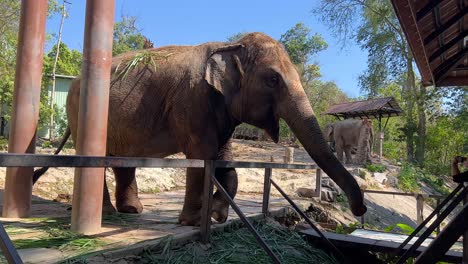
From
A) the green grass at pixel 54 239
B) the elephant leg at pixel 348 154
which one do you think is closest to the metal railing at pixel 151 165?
the green grass at pixel 54 239

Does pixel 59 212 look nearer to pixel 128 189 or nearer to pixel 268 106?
pixel 128 189

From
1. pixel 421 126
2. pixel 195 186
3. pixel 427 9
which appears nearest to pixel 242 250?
pixel 195 186

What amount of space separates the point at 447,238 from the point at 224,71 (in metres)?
3.23

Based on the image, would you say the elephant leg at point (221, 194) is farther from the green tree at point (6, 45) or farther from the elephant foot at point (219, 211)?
the green tree at point (6, 45)

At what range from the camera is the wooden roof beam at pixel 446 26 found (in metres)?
3.42

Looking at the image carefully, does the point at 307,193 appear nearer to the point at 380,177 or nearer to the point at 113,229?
the point at 113,229

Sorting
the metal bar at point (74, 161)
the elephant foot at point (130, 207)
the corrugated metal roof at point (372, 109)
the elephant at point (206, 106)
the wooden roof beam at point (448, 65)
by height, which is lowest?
the elephant foot at point (130, 207)

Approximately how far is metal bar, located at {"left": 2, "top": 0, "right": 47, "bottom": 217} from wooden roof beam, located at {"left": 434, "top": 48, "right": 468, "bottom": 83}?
14.1ft

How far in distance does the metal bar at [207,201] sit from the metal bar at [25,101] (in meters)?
1.97

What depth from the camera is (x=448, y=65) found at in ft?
14.8

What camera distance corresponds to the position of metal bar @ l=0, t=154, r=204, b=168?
2.16 meters

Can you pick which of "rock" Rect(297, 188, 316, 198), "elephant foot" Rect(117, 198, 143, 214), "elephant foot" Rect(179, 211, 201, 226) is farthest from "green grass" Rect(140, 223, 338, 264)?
"rock" Rect(297, 188, 316, 198)

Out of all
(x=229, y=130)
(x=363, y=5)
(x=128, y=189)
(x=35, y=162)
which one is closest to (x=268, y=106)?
(x=229, y=130)

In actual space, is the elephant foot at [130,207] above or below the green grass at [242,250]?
above
